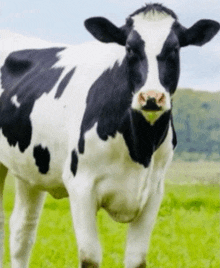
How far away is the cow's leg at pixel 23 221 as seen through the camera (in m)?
7.75

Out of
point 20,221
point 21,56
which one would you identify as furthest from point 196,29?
point 20,221

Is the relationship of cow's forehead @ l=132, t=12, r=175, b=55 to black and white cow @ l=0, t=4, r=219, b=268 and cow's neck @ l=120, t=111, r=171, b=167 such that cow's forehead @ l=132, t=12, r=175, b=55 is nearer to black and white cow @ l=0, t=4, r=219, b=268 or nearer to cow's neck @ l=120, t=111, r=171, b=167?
black and white cow @ l=0, t=4, r=219, b=268

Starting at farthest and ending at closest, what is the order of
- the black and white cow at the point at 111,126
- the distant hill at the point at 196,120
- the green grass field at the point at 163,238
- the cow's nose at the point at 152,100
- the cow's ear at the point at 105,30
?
the distant hill at the point at 196,120 → the green grass field at the point at 163,238 → the cow's ear at the point at 105,30 → the black and white cow at the point at 111,126 → the cow's nose at the point at 152,100

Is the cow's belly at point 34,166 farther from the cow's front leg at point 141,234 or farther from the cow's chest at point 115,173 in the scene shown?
the cow's front leg at point 141,234

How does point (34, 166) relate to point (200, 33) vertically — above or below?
below

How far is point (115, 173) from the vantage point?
19.3ft

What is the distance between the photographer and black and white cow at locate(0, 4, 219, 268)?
17.9 feet

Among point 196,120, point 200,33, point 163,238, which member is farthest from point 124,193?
point 196,120

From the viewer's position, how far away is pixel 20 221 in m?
7.78

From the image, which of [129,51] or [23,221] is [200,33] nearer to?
[129,51]

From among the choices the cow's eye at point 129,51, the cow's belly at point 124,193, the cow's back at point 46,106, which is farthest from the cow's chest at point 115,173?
the cow's eye at point 129,51

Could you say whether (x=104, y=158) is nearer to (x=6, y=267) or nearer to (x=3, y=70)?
(x=3, y=70)

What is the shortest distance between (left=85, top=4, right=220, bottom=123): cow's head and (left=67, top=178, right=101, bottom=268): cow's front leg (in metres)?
Result: 0.85

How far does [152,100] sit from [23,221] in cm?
318
